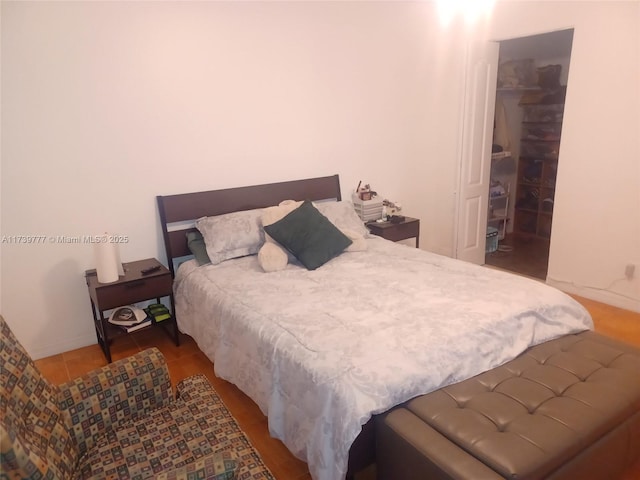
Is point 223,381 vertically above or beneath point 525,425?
beneath

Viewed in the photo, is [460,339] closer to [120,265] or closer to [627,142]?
[120,265]

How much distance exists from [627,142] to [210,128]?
10.1 feet

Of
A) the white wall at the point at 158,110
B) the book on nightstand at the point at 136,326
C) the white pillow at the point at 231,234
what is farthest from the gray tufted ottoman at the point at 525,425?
the white wall at the point at 158,110

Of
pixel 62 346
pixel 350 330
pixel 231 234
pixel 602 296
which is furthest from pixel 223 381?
pixel 602 296

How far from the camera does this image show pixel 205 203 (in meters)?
3.27

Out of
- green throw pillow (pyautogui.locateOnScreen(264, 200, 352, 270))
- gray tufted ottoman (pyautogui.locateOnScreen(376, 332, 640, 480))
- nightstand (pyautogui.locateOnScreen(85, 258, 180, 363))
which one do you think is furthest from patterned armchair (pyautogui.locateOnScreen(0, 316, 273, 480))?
green throw pillow (pyautogui.locateOnScreen(264, 200, 352, 270))

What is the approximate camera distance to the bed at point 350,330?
1.67m

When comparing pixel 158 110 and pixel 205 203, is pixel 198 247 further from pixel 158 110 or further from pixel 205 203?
pixel 158 110

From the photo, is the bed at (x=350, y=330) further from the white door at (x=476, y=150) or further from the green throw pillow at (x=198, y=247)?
the white door at (x=476, y=150)

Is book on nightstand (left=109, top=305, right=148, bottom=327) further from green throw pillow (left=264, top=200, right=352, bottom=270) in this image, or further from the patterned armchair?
the patterned armchair

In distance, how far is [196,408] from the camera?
5.44 feet

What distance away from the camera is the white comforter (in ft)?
5.46

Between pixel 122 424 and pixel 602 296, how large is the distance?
360cm

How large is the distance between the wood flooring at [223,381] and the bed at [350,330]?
6.1 inches
